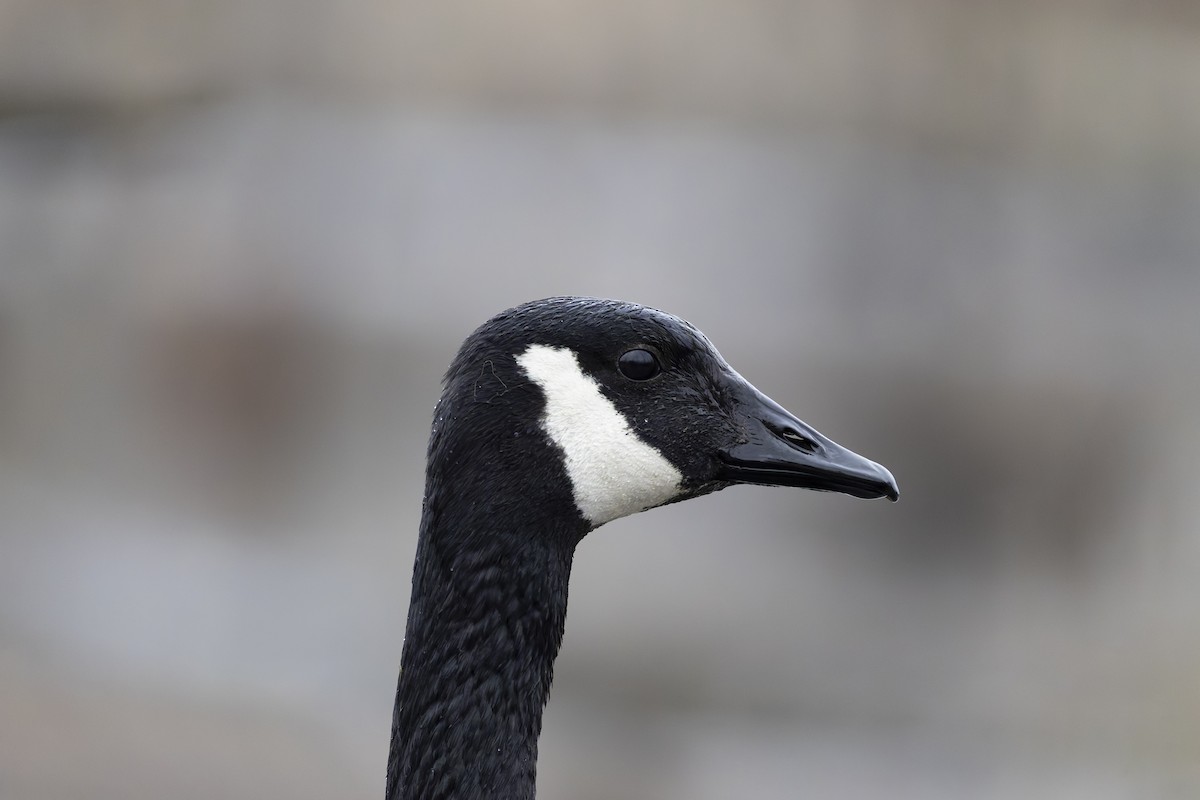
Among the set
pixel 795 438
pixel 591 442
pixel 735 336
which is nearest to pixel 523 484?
pixel 591 442

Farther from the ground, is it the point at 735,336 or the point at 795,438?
the point at 735,336

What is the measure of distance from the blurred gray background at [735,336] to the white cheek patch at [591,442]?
3269mm

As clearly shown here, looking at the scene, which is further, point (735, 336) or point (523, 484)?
point (735, 336)

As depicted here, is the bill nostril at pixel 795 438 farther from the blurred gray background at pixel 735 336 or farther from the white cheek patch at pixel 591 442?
the blurred gray background at pixel 735 336

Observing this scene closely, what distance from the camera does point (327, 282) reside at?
4.91m

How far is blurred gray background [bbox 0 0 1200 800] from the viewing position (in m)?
4.78

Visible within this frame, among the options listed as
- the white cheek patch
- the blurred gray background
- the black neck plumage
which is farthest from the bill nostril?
the blurred gray background

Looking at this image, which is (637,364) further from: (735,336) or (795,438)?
(735,336)

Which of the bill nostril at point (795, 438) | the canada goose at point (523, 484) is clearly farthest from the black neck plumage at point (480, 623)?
the bill nostril at point (795, 438)

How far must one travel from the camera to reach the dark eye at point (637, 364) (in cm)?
145

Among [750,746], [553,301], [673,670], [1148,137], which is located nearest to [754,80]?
[1148,137]

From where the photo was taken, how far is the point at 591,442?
1.43m

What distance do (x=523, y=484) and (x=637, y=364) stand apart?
8.5 inches

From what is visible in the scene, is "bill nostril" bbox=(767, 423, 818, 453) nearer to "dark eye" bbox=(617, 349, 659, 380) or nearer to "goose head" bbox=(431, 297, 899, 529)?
"goose head" bbox=(431, 297, 899, 529)
